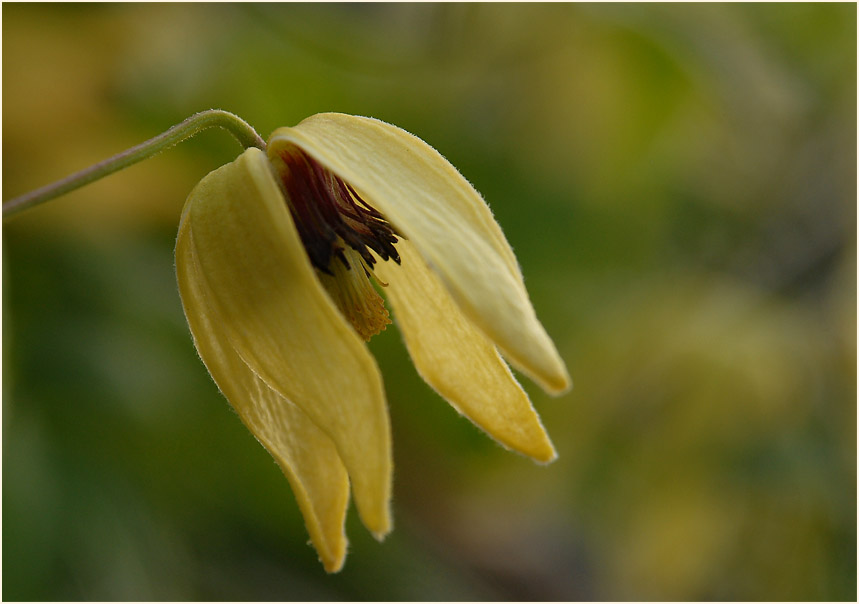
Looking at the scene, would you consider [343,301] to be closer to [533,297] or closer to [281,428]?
[281,428]

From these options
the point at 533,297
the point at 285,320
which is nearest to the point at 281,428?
the point at 285,320

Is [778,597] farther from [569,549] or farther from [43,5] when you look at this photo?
[43,5]

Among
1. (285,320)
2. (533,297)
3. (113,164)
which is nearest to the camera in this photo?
(113,164)

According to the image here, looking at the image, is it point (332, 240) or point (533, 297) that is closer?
point (332, 240)

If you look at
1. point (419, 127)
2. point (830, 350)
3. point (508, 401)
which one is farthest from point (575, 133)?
point (508, 401)

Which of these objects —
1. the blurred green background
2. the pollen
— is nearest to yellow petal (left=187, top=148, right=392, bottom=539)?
the pollen

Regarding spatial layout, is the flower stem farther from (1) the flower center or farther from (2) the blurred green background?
(2) the blurred green background
